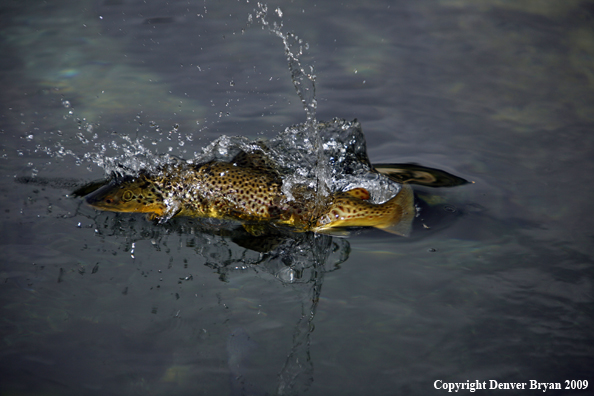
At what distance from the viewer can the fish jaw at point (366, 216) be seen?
443cm

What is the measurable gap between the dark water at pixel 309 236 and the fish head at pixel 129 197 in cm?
18

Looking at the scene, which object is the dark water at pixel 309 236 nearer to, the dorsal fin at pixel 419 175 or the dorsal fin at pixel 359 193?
the dorsal fin at pixel 419 175

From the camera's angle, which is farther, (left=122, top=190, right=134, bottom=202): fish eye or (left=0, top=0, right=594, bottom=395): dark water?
(left=122, top=190, right=134, bottom=202): fish eye

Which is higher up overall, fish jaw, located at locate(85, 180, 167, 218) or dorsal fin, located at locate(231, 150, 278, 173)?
dorsal fin, located at locate(231, 150, 278, 173)

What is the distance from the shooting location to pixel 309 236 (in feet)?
14.5

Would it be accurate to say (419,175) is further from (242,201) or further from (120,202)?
(120,202)

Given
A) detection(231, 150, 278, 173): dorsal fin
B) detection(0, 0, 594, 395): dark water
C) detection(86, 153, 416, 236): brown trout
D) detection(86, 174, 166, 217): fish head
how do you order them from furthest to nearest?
1. detection(231, 150, 278, 173): dorsal fin
2. detection(86, 174, 166, 217): fish head
3. detection(86, 153, 416, 236): brown trout
4. detection(0, 0, 594, 395): dark water

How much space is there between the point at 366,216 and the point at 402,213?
0.36 m

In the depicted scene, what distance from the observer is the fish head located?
464 cm

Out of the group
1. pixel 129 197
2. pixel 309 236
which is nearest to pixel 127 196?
pixel 129 197

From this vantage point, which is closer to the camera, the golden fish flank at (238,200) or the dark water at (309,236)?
the dark water at (309,236)

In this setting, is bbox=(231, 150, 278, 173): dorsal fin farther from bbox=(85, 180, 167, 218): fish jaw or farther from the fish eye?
the fish eye

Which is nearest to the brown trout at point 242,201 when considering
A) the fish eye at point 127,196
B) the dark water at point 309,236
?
the fish eye at point 127,196

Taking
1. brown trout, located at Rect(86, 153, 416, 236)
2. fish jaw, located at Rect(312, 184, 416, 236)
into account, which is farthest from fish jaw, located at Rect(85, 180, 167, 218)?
fish jaw, located at Rect(312, 184, 416, 236)
